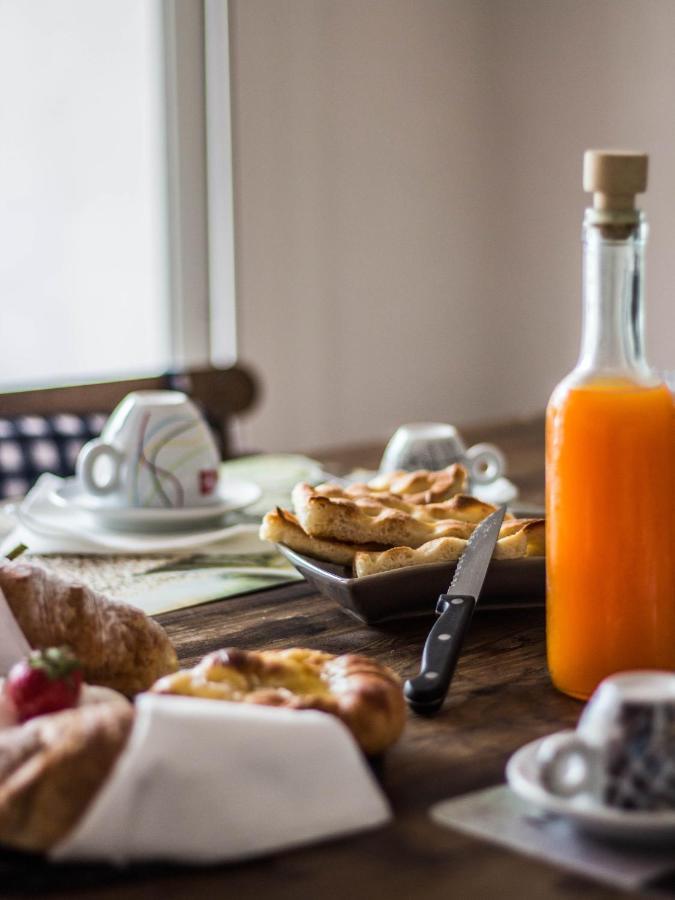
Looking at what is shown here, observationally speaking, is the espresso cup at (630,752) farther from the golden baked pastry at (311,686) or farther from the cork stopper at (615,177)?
the cork stopper at (615,177)

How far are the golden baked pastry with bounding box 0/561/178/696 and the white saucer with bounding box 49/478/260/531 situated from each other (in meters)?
0.53

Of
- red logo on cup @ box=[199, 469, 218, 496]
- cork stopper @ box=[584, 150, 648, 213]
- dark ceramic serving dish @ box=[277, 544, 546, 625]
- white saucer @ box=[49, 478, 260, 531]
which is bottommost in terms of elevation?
white saucer @ box=[49, 478, 260, 531]

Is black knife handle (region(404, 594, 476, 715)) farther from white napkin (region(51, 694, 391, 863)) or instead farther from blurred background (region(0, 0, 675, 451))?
blurred background (region(0, 0, 675, 451))

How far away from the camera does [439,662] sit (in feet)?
2.55

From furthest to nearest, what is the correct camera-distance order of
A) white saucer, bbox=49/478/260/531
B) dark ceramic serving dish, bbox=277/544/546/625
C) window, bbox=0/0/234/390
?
window, bbox=0/0/234/390 < white saucer, bbox=49/478/260/531 < dark ceramic serving dish, bbox=277/544/546/625

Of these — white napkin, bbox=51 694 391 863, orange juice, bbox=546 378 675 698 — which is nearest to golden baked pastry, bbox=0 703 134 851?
white napkin, bbox=51 694 391 863

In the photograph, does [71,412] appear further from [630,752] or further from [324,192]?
[630,752]

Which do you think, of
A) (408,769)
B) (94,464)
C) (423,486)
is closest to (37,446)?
(94,464)

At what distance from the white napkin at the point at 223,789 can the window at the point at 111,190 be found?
2.89m

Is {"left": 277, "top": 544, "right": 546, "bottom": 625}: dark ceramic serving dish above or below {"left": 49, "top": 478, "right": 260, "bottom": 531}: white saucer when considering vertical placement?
above

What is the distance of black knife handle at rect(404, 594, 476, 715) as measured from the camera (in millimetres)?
757

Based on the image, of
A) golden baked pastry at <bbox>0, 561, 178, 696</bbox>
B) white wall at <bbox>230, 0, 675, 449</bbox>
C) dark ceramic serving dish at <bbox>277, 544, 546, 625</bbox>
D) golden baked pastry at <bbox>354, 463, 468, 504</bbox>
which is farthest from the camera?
white wall at <bbox>230, 0, 675, 449</bbox>

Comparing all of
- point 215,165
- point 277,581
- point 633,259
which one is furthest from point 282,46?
point 633,259

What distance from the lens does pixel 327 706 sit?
0.66 metres
